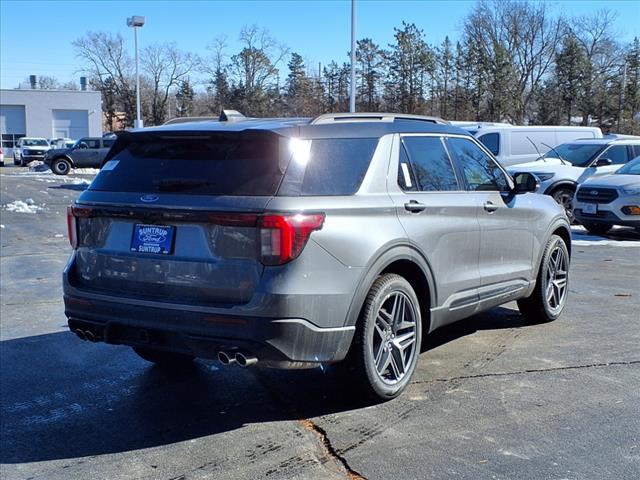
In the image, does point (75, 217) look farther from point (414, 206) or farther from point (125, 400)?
point (414, 206)

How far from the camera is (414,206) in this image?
15.6 feet

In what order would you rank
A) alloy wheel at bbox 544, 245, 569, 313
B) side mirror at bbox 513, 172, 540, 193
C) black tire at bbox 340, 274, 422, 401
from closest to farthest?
black tire at bbox 340, 274, 422, 401
side mirror at bbox 513, 172, 540, 193
alloy wheel at bbox 544, 245, 569, 313

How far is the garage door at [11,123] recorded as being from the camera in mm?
62000

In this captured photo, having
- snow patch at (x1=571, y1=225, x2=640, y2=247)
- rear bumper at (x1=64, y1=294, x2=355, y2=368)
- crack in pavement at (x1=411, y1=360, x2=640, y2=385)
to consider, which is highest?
rear bumper at (x1=64, y1=294, x2=355, y2=368)

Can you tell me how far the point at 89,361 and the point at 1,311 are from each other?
2.34 meters

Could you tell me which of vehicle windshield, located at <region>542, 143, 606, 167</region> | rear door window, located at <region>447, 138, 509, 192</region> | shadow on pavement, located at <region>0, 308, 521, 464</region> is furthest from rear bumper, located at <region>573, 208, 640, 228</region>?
shadow on pavement, located at <region>0, 308, 521, 464</region>

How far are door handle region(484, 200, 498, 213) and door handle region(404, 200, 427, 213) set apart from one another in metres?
0.95

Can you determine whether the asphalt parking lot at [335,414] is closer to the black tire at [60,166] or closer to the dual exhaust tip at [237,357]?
the dual exhaust tip at [237,357]

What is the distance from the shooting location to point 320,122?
14.6 ft

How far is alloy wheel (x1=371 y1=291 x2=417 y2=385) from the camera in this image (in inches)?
178

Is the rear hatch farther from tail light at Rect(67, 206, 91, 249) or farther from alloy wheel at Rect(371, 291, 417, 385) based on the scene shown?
alloy wheel at Rect(371, 291, 417, 385)

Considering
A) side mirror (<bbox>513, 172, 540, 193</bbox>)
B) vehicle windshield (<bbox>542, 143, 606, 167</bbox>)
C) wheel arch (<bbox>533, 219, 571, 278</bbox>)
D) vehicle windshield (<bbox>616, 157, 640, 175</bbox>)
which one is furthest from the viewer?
vehicle windshield (<bbox>542, 143, 606, 167</bbox>)

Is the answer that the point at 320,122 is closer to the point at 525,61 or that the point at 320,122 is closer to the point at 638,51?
the point at 638,51

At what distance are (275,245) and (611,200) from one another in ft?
35.6
